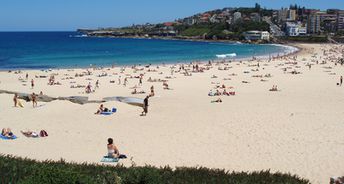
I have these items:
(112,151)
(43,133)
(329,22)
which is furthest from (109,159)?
(329,22)

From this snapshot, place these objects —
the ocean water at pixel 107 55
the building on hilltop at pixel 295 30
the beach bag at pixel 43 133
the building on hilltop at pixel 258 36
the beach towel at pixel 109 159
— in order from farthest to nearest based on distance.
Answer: the building on hilltop at pixel 295 30, the building on hilltop at pixel 258 36, the ocean water at pixel 107 55, the beach bag at pixel 43 133, the beach towel at pixel 109 159

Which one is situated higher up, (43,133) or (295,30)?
(295,30)

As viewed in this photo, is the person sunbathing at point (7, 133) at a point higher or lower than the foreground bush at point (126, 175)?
lower

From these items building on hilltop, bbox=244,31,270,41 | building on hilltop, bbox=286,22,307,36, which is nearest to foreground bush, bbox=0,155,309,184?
building on hilltop, bbox=244,31,270,41

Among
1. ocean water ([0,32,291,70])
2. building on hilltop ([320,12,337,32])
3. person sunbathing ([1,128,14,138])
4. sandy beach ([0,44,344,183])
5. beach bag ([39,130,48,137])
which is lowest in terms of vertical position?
ocean water ([0,32,291,70])

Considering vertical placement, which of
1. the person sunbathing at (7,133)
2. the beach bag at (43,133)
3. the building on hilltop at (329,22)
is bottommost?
the beach bag at (43,133)

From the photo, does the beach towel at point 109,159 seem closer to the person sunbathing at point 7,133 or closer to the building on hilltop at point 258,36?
the person sunbathing at point 7,133

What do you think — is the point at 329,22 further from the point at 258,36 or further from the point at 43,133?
the point at 43,133

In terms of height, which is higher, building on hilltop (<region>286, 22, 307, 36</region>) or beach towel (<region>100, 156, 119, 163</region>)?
building on hilltop (<region>286, 22, 307, 36</region>)

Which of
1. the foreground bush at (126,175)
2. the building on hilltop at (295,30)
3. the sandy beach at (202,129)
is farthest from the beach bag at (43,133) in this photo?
the building on hilltop at (295,30)

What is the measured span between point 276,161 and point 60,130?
304 inches

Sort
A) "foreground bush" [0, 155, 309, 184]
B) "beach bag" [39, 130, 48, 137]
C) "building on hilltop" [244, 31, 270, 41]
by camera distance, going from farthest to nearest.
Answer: "building on hilltop" [244, 31, 270, 41]
"beach bag" [39, 130, 48, 137]
"foreground bush" [0, 155, 309, 184]

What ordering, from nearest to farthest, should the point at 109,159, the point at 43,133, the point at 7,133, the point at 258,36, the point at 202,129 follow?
the point at 109,159 → the point at 7,133 → the point at 43,133 → the point at 202,129 → the point at 258,36

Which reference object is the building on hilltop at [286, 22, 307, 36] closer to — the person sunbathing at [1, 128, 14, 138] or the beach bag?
the beach bag
